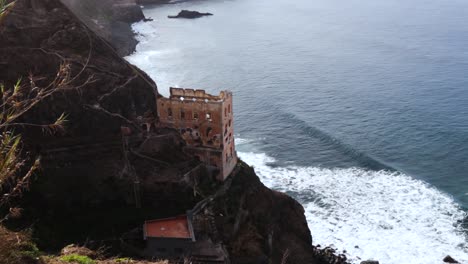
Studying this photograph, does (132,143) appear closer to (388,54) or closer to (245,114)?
(245,114)

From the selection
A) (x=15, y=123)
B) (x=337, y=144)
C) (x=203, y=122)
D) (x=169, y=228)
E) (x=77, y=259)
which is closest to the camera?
(x=15, y=123)

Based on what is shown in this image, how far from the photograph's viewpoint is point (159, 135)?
51594 mm

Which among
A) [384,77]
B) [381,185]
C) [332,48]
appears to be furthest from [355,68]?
[381,185]

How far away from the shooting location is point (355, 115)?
91.7 metres

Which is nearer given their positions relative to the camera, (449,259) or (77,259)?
(77,259)

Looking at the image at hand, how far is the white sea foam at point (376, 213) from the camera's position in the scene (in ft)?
194

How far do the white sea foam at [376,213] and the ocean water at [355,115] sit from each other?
140 mm

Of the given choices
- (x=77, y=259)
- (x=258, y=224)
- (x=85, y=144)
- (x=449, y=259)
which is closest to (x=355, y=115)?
(x=449, y=259)

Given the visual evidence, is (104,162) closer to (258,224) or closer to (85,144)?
(85,144)

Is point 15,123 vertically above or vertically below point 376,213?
above

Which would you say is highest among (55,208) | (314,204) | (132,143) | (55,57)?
(55,57)

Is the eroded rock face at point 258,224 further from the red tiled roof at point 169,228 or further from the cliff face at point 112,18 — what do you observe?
the cliff face at point 112,18

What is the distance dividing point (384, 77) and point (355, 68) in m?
9.25

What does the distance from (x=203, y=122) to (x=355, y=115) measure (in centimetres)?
4686
